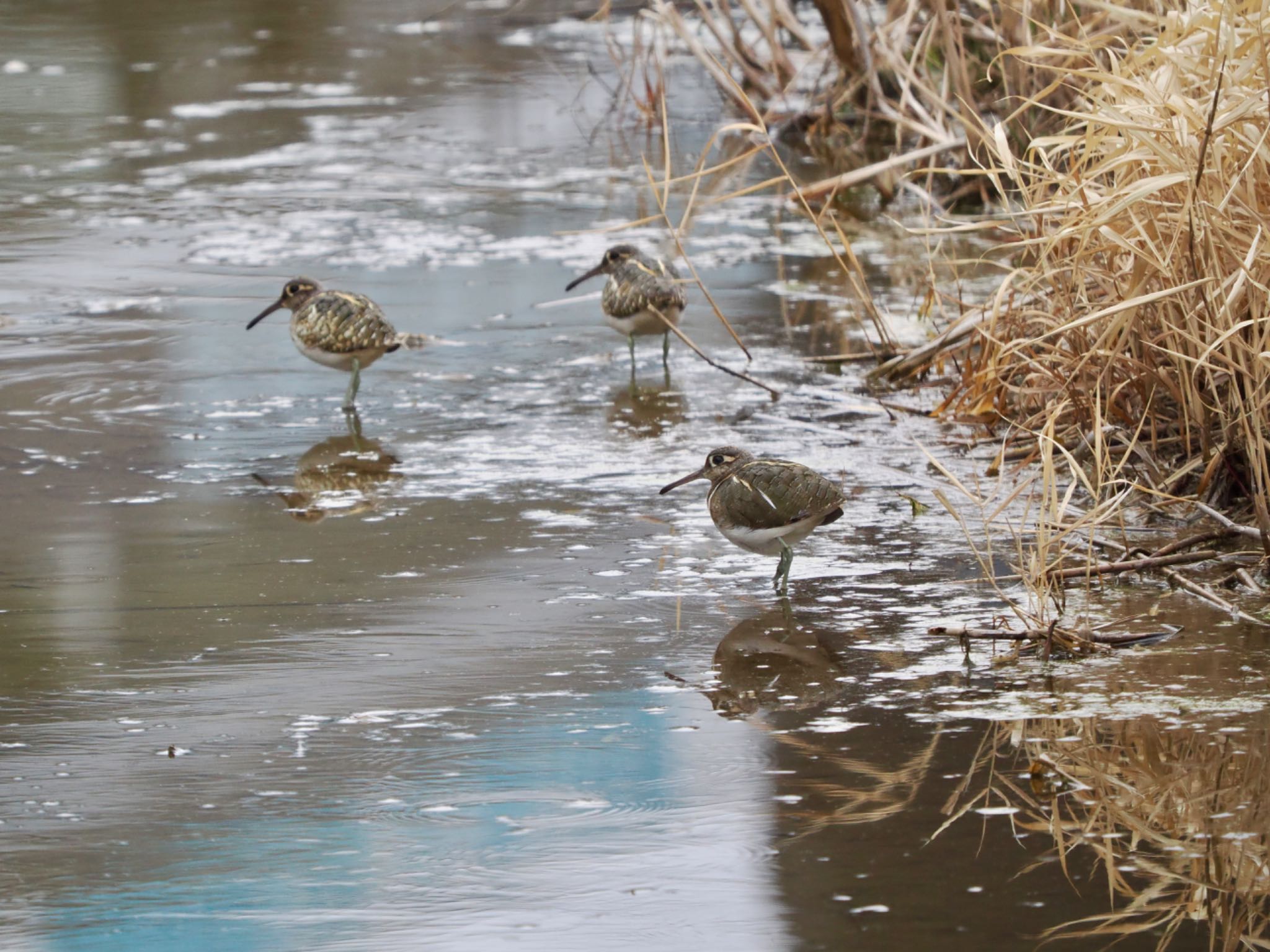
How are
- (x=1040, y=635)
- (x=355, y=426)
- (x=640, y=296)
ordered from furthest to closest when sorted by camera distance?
(x=640, y=296)
(x=355, y=426)
(x=1040, y=635)

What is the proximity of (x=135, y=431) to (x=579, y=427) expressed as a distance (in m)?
2.01

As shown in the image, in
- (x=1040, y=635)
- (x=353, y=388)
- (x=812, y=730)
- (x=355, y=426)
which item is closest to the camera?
(x=812, y=730)

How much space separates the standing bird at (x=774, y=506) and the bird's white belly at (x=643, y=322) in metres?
2.83

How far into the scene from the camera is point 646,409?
8109 millimetres

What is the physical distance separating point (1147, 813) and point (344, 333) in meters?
4.96

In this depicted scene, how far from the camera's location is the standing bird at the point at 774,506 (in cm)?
561

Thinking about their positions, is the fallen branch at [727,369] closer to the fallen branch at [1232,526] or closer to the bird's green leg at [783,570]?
the bird's green leg at [783,570]

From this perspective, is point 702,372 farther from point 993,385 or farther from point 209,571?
point 209,571

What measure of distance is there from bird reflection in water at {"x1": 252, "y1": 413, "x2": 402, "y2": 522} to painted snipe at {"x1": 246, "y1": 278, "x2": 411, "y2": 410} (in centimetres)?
50

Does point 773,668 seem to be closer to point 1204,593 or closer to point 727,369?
point 1204,593

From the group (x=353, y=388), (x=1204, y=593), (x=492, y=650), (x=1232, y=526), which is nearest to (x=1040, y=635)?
(x=1204, y=593)

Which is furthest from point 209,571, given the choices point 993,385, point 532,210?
point 532,210

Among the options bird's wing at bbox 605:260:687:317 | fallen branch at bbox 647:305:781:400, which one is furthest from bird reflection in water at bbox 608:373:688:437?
bird's wing at bbox 605:260:687:317

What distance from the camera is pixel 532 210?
1224cm
